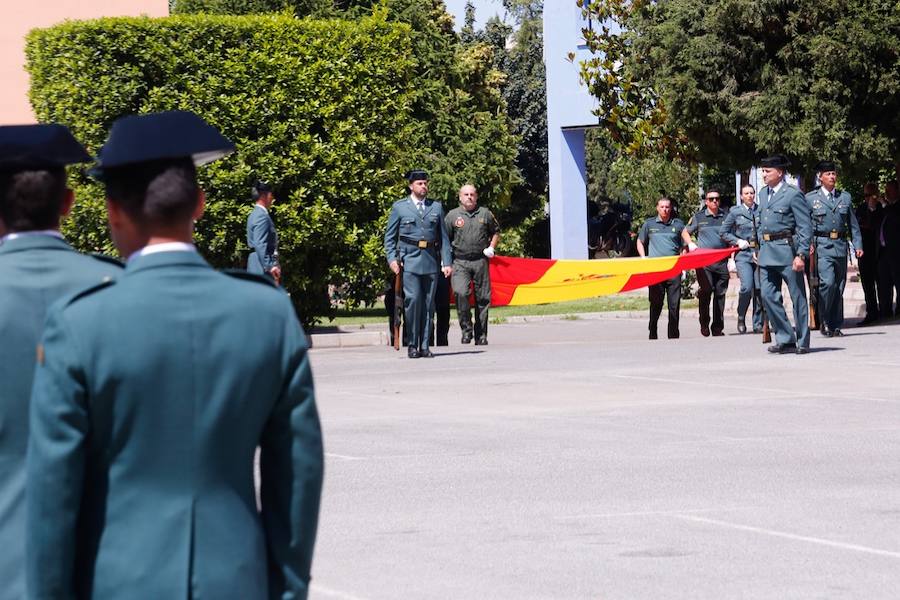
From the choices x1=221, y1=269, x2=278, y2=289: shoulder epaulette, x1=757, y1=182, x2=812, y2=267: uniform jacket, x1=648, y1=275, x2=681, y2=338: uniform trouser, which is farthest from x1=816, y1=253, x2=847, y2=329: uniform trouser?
x1=221, y1=269, x2=278, y2=289: shoulder epaulette

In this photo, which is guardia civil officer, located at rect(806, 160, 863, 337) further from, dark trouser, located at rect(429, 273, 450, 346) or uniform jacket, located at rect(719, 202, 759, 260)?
dark trouser, located at rect(429, 273, 450, 346)

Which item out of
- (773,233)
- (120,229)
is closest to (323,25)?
(773,233)

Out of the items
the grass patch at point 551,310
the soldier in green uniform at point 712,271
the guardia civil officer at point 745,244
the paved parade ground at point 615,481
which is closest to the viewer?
the paved parade ground at point 615,481

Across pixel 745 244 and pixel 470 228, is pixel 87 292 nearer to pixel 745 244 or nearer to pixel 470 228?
pixel 470 228

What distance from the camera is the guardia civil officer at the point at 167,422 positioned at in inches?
133

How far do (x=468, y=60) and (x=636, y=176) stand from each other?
5.55 m

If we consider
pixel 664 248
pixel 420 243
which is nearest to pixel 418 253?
pixel 420 243

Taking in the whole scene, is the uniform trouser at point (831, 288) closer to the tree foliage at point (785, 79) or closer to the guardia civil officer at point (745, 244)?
the guardia civil officer at point (745, 244)

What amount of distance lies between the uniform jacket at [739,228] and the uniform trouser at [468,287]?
11.2 ft

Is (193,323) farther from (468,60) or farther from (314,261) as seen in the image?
(468,60)

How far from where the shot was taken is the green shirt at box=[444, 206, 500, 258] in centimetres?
2328


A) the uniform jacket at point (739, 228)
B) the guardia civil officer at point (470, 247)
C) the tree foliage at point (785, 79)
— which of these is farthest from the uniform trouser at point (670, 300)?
the tree foliage at point (785, 79)

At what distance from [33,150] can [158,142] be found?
0.78 metres

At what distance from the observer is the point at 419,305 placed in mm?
20188
